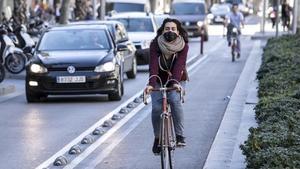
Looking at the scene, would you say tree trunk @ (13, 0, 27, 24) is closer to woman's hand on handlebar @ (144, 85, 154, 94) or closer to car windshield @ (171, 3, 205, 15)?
car windshield @ (171, 3, 205, 15)

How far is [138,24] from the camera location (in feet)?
94.2

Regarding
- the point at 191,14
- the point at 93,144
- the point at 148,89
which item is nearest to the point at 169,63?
the point at 148,89

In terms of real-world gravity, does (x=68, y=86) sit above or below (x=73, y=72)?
below

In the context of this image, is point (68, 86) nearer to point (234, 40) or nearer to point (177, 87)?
point (177, 87)

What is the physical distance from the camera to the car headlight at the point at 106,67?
57.6ft

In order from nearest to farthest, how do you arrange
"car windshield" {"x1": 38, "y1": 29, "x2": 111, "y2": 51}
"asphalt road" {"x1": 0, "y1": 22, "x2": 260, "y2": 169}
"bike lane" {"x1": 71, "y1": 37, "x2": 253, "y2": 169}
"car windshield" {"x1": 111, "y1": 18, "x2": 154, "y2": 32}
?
"bike lane" {"x1": 71, "y1": 37, "x2": 253, "y2": 169} → "asphalt road" {"x1": 0, "y1": 22, "x2": 260, "y2": 169} → "car windshield" {"x1": 38, "y1": 29, "x2": 111, "y2": 51} → "car windshield" {"x1": 111, "y1": 18, "x2": 154, "y2": 32}

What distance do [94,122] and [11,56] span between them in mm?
10621

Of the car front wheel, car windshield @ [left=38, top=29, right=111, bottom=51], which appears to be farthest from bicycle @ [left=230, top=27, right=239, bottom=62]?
the car front wheel

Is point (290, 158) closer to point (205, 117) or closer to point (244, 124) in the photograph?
point (244, 124)

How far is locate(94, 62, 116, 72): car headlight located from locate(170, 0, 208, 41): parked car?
28.0 m

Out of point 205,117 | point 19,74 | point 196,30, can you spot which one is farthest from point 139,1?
point 205,117

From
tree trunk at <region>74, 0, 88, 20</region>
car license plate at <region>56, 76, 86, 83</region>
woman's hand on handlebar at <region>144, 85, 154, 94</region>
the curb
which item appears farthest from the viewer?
tree trunk at <region>74, 0, 88, 20</region>

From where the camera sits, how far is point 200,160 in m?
A: 10.6

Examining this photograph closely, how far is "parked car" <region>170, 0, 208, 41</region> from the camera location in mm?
47031
